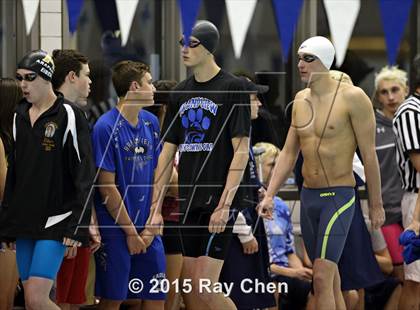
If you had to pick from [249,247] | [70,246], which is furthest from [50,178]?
[249,247]

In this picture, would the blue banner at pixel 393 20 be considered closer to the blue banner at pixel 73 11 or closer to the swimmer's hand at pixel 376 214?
the blue banner at pixel 73 11

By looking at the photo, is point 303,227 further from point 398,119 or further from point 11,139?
point 11,139

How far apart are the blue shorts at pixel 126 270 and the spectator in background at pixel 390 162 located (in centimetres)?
210

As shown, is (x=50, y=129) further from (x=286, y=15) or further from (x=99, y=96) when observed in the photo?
(x=286, y=15)

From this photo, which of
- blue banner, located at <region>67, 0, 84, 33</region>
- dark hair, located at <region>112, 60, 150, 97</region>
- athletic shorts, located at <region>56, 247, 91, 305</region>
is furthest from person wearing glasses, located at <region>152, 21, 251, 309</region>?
blue banner, located at <region>67, 0, 84, 33</region>

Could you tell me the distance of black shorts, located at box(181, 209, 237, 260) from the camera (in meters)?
8.17

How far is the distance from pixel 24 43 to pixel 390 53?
2870mm

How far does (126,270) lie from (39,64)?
1.41 meters

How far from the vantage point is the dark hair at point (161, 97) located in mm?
8781

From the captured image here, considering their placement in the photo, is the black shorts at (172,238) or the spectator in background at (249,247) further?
the black shorts at (172,238)

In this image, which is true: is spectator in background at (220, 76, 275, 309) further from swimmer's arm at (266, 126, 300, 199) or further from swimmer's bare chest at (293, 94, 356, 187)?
swimmer's bare chest at (293, 94, 356, 187)

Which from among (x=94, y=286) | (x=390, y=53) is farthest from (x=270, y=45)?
(x=94, y=286)

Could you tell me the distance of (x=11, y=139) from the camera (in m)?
8.18

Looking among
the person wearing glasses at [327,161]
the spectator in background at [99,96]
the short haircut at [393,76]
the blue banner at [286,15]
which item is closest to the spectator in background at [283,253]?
the person wearing glasses at [327,161]
